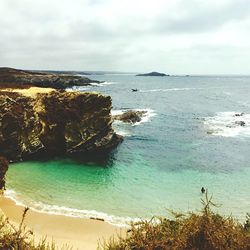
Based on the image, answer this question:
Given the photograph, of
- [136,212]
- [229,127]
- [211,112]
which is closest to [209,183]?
[136,212]

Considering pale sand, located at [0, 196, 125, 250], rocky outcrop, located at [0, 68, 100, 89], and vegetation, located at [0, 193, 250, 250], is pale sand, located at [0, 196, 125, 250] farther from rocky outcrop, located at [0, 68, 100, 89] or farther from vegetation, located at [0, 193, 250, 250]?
rocky outcrop, located at [0, 68, 100, 89]

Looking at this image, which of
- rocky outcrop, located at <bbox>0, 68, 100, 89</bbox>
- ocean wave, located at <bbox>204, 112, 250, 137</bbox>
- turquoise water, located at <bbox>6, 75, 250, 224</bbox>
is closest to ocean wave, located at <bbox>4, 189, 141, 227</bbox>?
turquoise water, located at <bbox>6, 75, 250, 224</bbox>

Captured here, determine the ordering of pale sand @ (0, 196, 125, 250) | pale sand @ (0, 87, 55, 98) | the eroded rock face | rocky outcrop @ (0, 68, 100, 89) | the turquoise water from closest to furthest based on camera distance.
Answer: pale sand @ (0, 196, 125, 250) → the turquoise water → the eroded rock face → pale sand @ (0, 87, 55, 98) → rocky outcrop @ (0, 68, 100, 89)

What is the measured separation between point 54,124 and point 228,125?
3091 centimetres

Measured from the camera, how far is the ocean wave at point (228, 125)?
54125 millimetres

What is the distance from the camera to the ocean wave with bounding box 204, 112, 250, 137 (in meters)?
54.1

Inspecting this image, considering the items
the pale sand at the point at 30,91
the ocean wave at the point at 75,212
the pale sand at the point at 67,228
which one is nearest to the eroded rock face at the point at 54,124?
the pale sand at the point at 30,91

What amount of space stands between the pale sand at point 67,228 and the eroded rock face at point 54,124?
12158 millimetres

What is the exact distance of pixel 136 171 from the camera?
3456 cm

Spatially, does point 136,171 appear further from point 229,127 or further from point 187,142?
point 229,127

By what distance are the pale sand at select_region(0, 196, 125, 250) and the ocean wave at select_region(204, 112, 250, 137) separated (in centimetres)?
3267

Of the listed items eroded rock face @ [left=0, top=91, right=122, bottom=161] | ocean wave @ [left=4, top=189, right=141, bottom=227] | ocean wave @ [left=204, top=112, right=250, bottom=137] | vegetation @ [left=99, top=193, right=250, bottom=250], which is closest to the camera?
vegetation @ [left=99, top=193, right=250, bottom=250]

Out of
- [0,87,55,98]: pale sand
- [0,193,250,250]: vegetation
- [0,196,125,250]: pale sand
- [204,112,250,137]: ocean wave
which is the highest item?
[0,87,55,98]: pale sand

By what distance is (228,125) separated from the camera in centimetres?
6084
